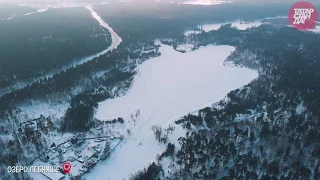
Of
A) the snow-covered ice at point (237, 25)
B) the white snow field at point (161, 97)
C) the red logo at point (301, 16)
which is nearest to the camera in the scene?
the white snow field at point (161, 97)

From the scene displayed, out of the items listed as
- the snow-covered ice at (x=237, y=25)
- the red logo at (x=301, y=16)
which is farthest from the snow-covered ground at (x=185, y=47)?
the red logo at (x=301, y=16)

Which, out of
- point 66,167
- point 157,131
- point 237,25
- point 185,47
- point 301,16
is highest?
point 301,16

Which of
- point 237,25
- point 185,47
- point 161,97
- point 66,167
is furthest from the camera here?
point 237,25

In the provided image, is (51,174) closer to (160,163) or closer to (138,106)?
(160,163)

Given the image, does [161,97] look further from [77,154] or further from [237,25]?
[237,25]

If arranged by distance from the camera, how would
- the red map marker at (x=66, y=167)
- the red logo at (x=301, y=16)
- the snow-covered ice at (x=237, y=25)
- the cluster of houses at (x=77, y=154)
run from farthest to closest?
1. the snow-covered ice at (x=237, y=25)
2. the red logo at (x=301, y=16)
3. the cluster of houses at (x=77, y=154)
4. the red map marker at (x=66, y=167)

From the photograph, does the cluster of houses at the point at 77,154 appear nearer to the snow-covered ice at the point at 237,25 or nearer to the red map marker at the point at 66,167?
the red map marker at the point at 66,167

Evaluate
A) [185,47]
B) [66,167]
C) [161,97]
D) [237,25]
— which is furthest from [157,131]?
[237,25]

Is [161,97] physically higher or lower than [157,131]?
higher

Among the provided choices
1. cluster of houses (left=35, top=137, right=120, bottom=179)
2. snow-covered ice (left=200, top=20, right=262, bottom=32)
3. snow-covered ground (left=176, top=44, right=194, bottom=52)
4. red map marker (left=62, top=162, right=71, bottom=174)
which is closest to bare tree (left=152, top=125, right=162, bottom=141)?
cluster of houses (left=35, top=137, right=120, bottom=179)

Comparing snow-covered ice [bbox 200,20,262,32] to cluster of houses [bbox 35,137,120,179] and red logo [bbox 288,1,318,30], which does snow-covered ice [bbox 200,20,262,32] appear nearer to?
red logo [bbox 288,1,318,30]
